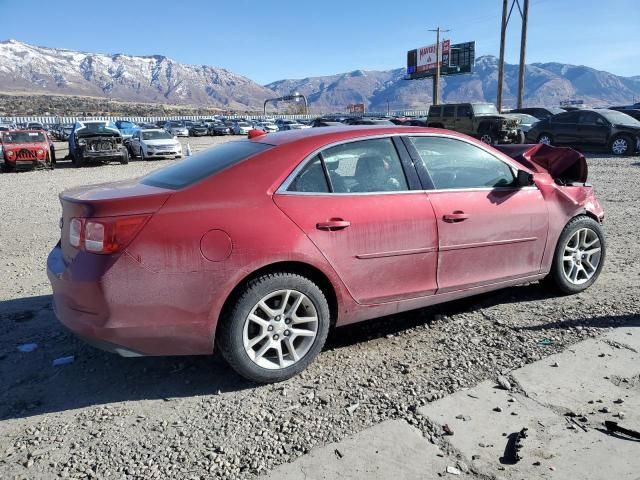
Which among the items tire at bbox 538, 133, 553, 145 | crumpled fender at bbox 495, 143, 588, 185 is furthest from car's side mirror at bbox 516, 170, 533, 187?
tire at bbox 538, 133, 553, 145

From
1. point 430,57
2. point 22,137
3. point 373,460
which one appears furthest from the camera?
point 430,57

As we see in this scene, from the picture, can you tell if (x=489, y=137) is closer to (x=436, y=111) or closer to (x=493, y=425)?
(x=436, y=111)

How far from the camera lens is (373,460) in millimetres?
2635

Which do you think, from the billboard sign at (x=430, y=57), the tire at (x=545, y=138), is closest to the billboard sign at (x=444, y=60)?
the billboard sign at (x=430, y=57)

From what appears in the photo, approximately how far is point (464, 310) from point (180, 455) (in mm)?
2699

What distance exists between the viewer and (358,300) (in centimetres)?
358

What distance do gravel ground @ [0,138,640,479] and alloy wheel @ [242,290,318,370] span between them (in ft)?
0.59

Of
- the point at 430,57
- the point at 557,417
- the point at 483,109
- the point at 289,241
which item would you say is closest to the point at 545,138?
the point at 483,109

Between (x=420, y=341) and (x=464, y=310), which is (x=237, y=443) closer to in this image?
(x=420, y=341)

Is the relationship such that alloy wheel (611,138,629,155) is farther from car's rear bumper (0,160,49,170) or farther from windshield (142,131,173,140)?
car's rear bumper (0,160,49,170)

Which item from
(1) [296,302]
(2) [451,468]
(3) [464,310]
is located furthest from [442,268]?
(2) [451,468]

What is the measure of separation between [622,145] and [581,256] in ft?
51.5

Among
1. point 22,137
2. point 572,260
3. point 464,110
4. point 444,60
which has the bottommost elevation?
point 572,260

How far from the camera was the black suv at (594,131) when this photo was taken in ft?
58.8
